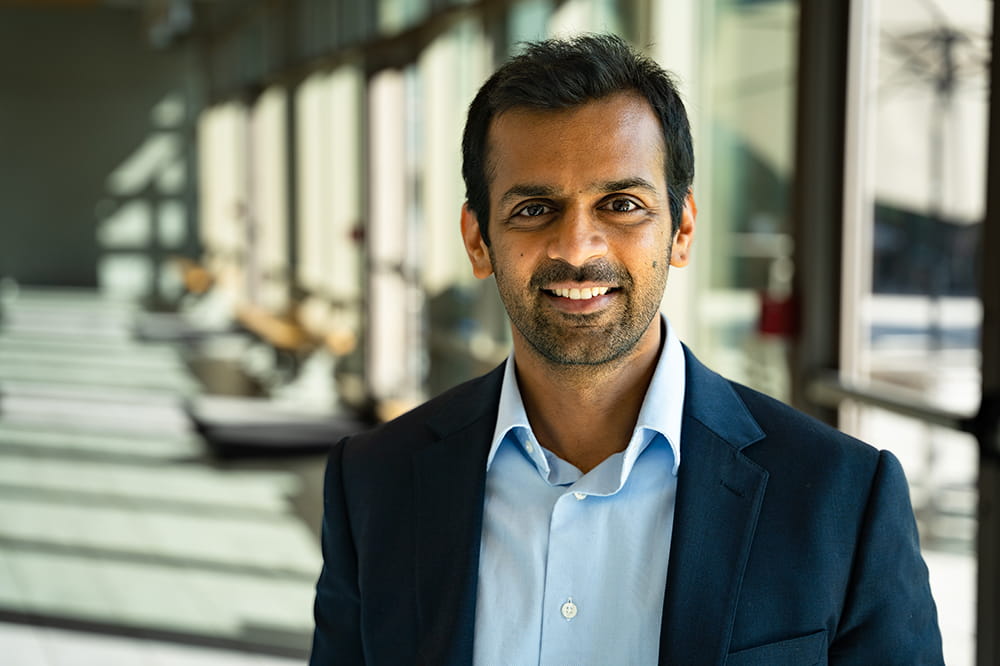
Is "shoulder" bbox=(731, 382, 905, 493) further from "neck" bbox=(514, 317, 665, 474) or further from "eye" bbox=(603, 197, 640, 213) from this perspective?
"eye" bbox=(603, 197, 640, 213)

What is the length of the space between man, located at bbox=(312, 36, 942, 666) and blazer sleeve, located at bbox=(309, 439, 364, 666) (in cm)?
5

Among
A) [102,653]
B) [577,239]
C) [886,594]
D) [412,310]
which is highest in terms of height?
[577,239]

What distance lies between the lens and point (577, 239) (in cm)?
131

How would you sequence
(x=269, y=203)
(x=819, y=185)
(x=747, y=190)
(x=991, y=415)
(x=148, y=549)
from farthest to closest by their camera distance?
1. (x=269, y=203)
2. (x=148, y=549)
3. (x=747, y=190)
4. (x=819, y=185)
5. (x=991, y=415)

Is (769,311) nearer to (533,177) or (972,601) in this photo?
(972,601)

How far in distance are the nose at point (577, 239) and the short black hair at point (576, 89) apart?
13cm

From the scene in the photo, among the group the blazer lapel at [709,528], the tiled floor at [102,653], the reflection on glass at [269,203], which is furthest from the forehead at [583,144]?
the reflection on glass at [269,203]

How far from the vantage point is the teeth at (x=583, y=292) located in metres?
1.32

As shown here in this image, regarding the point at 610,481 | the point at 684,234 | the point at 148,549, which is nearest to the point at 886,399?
the point at 684,234

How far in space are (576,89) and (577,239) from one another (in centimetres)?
18

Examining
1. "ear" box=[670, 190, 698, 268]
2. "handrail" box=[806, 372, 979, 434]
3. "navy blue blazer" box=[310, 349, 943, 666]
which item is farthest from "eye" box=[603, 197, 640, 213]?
"handrail" box=[806, 372, 979, 434]

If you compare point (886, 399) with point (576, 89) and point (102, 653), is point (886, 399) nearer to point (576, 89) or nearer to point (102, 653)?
point (576, 89)

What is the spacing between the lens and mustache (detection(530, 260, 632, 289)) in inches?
51.6

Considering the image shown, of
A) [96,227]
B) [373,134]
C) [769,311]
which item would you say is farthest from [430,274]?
[96,227]
